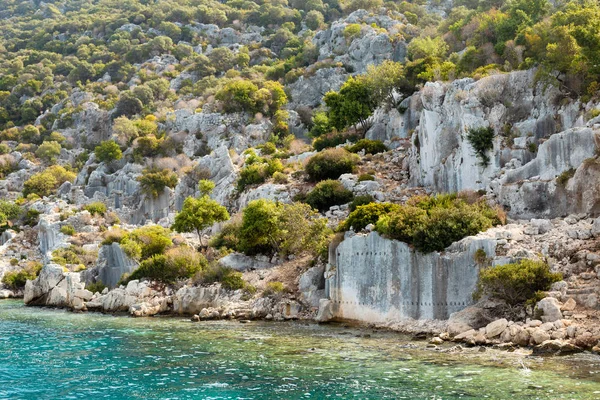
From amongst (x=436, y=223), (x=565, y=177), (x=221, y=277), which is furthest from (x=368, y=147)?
(x=436, y=223)

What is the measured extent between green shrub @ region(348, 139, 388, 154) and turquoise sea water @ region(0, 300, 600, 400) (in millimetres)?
23883

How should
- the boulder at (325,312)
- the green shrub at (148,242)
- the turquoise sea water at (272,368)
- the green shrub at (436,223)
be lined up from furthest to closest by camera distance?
the green shrub at (148,242), the boulder at (325,312), the green shrub at (436,223), the turquoise sea water at (272,368)

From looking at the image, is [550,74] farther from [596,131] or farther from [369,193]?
[369,193]

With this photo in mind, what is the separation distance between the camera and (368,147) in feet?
164

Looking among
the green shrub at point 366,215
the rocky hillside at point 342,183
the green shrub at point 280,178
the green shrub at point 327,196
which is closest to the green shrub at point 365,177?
the rocky hillside at point 342,183

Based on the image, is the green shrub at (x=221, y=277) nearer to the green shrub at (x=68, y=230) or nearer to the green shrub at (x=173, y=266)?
the green shrub at (x=173, y=266)

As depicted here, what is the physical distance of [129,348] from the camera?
24.6 m

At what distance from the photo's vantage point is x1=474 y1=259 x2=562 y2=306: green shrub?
23844 millimetres

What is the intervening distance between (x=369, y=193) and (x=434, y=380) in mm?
24919

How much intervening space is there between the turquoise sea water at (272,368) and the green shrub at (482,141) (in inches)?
555

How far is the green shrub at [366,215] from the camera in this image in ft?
103

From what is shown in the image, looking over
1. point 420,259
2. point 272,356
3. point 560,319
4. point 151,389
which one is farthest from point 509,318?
point 151,389

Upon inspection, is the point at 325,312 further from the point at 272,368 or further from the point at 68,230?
the point at 68,230

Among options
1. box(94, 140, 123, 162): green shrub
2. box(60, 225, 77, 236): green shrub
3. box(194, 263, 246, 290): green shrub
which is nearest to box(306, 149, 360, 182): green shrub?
box(194, 263, 246, 290): green shrub
